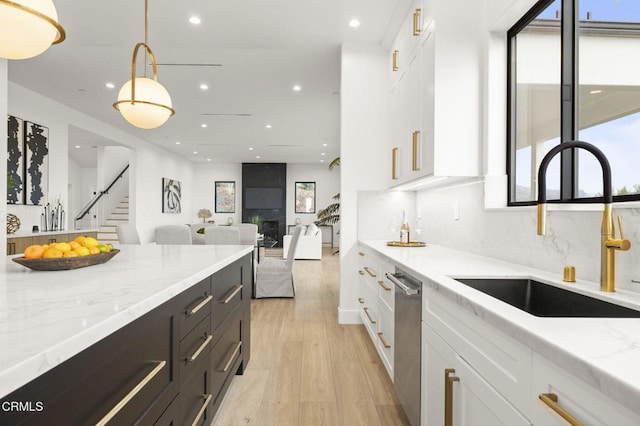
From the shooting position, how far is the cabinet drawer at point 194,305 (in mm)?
1388

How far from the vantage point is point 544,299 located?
4.97ft

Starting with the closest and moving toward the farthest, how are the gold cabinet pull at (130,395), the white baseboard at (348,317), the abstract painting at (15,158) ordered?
1. the gold cabinet pull at (130,395)
2. the white baseboard at (348,317)
3. the abstract painting at (15,158)

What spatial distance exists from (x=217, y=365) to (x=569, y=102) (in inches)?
85.8

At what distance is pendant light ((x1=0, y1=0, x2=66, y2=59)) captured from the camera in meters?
1.27

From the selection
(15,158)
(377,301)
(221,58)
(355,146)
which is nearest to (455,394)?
(377,301)

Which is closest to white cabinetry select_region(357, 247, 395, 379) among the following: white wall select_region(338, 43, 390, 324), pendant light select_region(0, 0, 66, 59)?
white wall select_region(338, 43, 390, 324)

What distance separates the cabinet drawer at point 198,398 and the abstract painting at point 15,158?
4996mm

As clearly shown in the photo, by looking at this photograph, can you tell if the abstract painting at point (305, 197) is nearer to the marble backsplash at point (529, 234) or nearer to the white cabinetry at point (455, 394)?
the marble backsplash at point (529, 234)

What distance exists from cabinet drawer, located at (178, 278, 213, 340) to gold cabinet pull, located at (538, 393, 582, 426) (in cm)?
116

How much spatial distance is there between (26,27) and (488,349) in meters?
1.89

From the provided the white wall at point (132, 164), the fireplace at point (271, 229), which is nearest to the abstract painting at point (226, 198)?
the white wall at point (132, 164)

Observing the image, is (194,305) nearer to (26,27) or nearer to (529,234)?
(26,27)

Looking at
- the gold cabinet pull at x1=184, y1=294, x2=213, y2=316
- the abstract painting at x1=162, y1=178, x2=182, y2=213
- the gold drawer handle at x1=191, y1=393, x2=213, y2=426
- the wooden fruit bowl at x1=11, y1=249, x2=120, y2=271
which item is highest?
the abstract painting at x1=162, y1=178, x2=182, y2=213

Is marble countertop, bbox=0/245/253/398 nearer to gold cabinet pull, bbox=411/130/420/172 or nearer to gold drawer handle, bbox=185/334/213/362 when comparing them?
gold drawer handle, bbox=185/334/213/362
